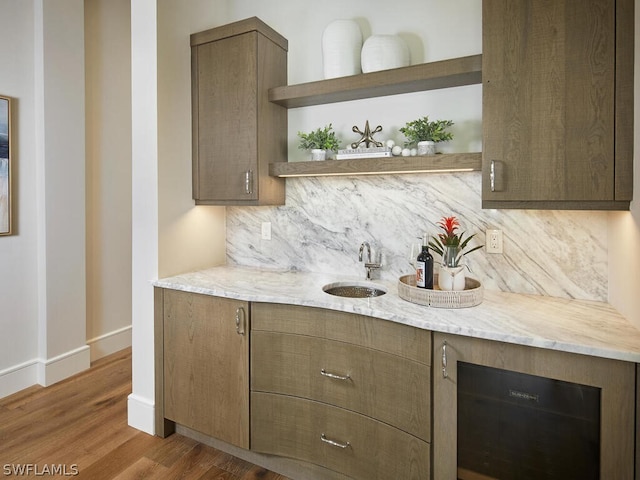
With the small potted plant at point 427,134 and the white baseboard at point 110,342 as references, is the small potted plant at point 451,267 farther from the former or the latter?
the white baseboard at point 110,342

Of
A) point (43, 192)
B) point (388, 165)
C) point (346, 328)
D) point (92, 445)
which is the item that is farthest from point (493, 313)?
point (43, 192)

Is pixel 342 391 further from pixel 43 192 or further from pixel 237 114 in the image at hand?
pixel 43 192

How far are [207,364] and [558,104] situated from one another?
2.05 metres

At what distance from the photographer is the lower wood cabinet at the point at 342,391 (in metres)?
1.53

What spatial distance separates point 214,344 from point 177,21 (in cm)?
192

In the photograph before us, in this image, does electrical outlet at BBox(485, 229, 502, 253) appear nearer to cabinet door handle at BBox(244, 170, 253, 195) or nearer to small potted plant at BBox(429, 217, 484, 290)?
small potted plant at BBox(429, 217, 484, 290)

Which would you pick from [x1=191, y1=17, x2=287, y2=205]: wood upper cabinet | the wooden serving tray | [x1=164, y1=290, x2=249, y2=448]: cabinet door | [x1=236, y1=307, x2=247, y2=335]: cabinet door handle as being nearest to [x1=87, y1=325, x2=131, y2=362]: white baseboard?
[x1=164, y1=290, x2=249, y2=448]: cabinet door

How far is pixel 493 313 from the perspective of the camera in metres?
1.54

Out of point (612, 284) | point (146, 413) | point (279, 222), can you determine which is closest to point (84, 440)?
point (146, 413)

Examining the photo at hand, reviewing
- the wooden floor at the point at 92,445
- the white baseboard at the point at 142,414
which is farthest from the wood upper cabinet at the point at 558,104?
the white baseboard at the point at 142,414

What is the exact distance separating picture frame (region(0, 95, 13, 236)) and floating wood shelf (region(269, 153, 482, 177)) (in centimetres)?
195

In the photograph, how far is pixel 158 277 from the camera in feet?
7.16

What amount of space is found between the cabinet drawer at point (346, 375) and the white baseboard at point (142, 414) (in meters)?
0.80

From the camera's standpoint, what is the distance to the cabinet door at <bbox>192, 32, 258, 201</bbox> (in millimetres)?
2180
